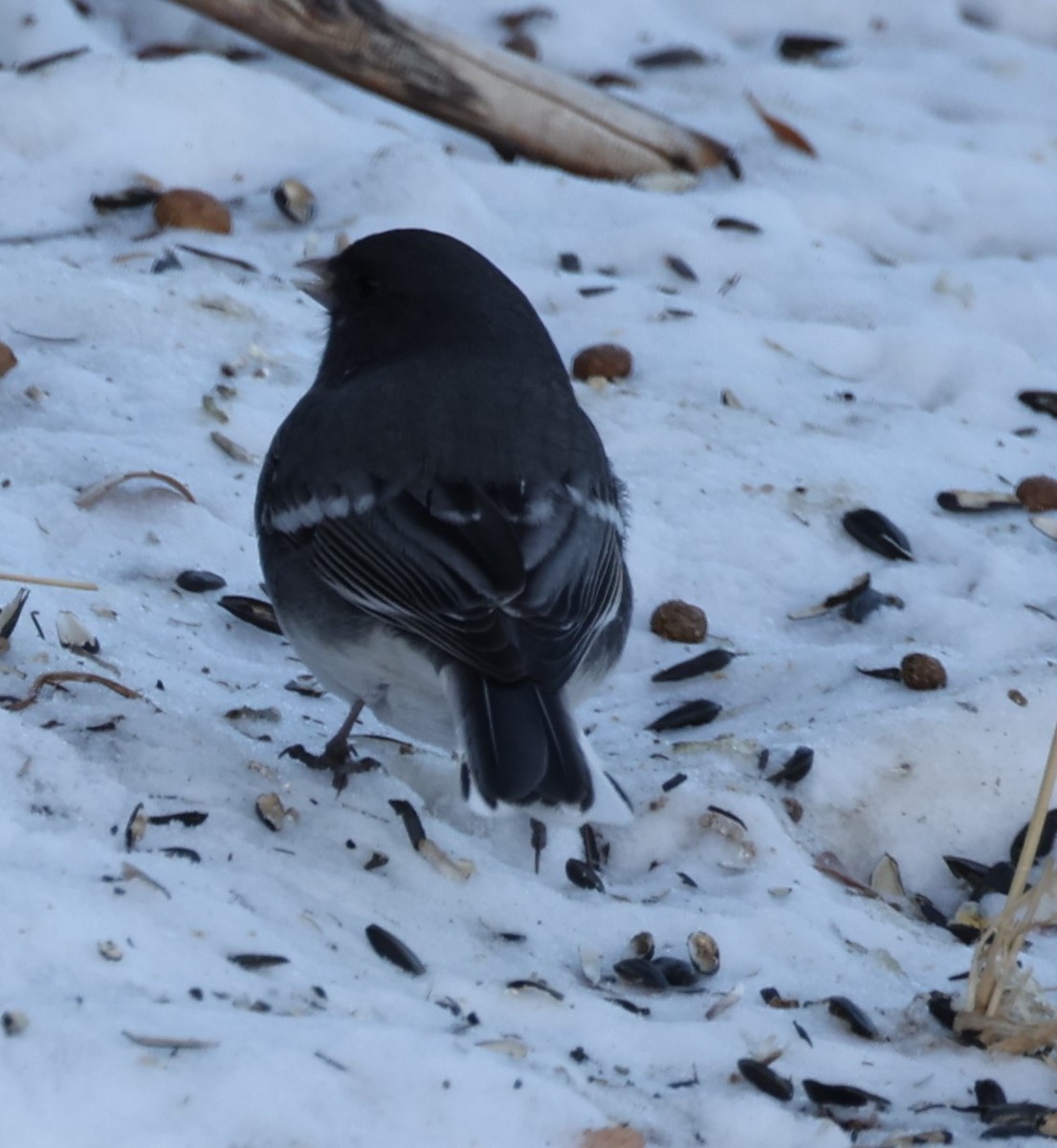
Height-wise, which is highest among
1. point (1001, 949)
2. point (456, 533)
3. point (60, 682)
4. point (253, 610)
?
point (456, 533)

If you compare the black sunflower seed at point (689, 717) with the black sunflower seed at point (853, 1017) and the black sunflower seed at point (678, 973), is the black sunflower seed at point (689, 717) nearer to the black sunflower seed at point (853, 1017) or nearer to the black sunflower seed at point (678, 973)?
the black sunflower seed at point (678, 973)

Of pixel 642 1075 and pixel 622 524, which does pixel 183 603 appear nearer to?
pixel 622 524

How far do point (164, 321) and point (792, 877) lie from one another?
7.87ft

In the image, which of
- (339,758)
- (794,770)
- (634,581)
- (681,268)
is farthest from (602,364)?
(339,758)

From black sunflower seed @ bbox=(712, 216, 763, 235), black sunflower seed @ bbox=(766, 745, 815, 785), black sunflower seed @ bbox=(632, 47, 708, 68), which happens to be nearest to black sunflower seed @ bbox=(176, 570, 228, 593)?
black sunflower seed @ bbox=(766, 745, 815, 785)

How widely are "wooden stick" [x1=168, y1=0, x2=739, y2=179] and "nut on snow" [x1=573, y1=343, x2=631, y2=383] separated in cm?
131

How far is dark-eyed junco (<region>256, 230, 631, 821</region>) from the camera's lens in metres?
2.83

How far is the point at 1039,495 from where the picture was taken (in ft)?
15.0

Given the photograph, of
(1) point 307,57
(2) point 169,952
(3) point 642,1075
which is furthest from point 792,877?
(1) point 307,57

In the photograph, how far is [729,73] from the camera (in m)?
6.69

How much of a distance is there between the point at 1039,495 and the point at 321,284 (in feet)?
6.12

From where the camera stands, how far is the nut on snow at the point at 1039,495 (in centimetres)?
457

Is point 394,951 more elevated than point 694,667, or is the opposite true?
point 394,951

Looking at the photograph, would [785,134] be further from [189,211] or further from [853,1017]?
[853,1017]
